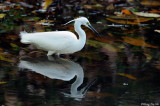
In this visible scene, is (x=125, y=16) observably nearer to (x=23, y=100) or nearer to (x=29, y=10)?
(x=29, y=10)

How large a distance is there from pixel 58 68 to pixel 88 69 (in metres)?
0.42

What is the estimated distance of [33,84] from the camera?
424cm

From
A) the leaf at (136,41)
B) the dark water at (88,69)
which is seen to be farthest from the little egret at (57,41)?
the leaf at (136,41)

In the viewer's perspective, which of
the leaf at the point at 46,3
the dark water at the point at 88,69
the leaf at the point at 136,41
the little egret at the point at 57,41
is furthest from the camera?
the leaf at the point at 46,3

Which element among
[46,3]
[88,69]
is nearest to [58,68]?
[88,69]

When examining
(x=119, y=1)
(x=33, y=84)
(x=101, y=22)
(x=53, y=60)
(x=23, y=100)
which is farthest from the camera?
(x=119, y=1)

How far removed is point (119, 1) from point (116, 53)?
A: 4.02m

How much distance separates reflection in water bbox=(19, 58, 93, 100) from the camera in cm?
449

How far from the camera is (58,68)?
16.0ft

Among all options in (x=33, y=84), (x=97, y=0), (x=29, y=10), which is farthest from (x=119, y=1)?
(x=33, y=84)

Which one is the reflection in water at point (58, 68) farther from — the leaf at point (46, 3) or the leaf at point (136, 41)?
the leaf at point (46, 3)

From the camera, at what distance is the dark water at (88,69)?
12.7 ft

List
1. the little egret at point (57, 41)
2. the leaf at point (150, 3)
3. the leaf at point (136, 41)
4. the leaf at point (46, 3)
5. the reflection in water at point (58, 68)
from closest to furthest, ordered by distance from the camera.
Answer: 1. the reflection in water at point (58, 68)
2. the little egret at point (57, 41)
3. the leaf at point (136, 41)
4. the leaf at point (46, 3)
5. the leaf at point (150, 3)

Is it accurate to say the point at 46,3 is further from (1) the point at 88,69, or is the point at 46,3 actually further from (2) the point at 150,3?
(1) the point at 88,69
